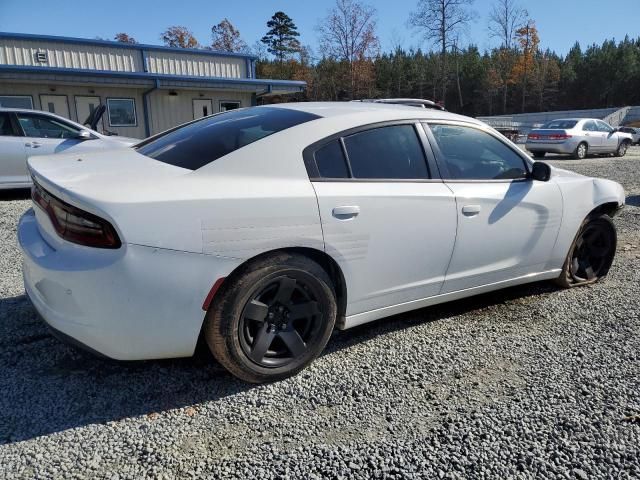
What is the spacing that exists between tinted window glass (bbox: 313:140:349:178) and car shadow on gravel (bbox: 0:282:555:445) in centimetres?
113

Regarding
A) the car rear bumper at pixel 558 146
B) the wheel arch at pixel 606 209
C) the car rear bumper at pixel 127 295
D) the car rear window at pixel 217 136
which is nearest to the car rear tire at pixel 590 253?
the wheel arch at pixel 606 209

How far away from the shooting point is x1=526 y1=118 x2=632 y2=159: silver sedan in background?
16709 mm

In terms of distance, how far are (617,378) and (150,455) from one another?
2553 mm

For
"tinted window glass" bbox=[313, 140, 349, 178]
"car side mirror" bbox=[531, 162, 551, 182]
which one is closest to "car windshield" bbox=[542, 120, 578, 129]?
"car side mirror" bbox=[531, 162, 551, 182]

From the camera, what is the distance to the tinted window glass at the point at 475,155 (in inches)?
129

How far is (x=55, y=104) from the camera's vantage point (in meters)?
17.8

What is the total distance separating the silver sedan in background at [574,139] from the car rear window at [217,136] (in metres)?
16.1

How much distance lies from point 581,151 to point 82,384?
18445 millimetres

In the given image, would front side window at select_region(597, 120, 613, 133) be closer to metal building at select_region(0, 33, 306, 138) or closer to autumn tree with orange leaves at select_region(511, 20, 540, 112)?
metal building at select_region(0, 33, 306, 138)

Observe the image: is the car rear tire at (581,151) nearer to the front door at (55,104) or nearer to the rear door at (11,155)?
the rear door at (11,155)

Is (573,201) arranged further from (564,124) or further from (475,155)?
(564,124)

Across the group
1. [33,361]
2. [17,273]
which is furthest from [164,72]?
[33,361]

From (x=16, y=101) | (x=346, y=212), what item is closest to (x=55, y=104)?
(x=16, y=101)

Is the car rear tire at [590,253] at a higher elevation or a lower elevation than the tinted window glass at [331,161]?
lower
